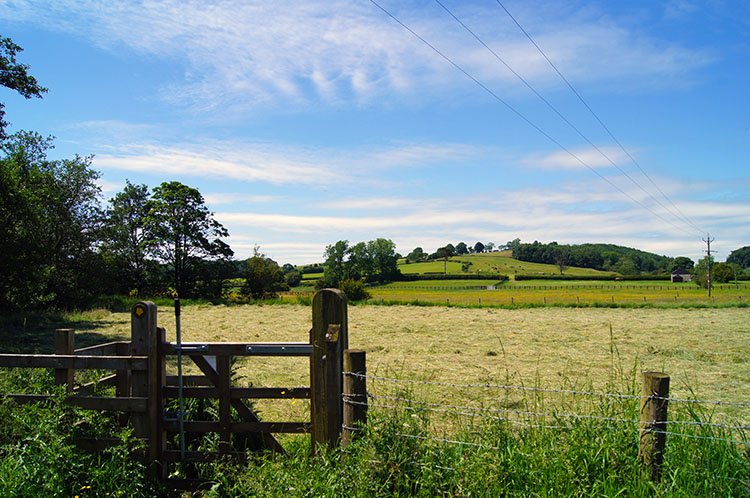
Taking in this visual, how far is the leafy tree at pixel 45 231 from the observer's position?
19125mm

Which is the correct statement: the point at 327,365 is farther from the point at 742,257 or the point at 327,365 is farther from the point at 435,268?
the point at 742,257

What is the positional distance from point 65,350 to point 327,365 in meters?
3.16

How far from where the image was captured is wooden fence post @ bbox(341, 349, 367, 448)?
3809 millimetres

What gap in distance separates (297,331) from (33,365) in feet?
51.2

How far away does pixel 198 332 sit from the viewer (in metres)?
19.2

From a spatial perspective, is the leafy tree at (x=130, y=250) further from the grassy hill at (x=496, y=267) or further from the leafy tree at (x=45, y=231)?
the grassy hill at (x=496, y=267)

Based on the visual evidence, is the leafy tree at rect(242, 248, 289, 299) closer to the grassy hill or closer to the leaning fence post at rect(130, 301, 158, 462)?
the leaning fence post at rect(130, 301, 158, 462)

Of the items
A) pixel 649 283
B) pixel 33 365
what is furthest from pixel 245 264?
pixel 649 283

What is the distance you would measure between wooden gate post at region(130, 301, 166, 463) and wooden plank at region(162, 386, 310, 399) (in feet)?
Answer: 0.46

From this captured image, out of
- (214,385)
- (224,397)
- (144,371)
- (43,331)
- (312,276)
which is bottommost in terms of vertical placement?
(43,331)

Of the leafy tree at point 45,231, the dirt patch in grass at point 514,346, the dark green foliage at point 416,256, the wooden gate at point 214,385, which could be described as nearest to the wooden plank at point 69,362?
the wooden gate at point 214,385

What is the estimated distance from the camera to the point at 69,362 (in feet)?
15.6

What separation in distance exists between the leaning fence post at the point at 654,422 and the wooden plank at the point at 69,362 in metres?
4.08

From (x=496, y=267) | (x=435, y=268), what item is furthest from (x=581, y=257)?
(x=435, y=268)
